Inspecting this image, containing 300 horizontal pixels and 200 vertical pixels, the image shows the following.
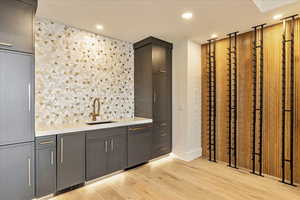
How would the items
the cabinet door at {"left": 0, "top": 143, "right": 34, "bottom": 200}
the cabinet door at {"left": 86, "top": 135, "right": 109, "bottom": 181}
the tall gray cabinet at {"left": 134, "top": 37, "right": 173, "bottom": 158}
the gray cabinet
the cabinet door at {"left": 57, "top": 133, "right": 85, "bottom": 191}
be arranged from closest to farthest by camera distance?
the cabinet door at {"left": 0, "top": 143, "right": 34, "bottom": 200} < the gray cabinet < the cabinet door at {"left": 57, "top": 133, "right": 85, "bottom": 191} < the cabinet door at {"left": 86, "top": 135, "right": 109, "bottom": 181} < the tall gray cabinet at {"left": 134, "top": 37, "right": 173, "bottom": 158}

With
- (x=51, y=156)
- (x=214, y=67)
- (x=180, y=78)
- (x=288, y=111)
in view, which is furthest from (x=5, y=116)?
(x=288, y=111)

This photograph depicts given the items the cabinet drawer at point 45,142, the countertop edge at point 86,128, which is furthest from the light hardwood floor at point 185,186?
the countertop edge at point 86,128

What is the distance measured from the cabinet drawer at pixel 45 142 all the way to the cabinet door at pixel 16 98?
0.08 m

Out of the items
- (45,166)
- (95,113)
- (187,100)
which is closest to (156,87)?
(187,100)

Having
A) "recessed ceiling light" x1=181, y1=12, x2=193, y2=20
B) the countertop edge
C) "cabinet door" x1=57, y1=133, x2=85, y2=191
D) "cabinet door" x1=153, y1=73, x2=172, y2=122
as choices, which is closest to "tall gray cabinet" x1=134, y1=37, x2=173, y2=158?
"cabinet door" x1=153, y1=73, x2=172, y2=122

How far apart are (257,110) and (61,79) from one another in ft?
11.3

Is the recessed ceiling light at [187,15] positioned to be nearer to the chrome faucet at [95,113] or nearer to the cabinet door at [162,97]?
the cabinet door at [162,97]

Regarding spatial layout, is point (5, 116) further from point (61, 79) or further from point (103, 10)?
point (103, 10)

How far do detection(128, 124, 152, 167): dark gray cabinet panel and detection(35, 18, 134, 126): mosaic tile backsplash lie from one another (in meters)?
0.62

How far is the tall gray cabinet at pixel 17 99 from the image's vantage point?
187cm

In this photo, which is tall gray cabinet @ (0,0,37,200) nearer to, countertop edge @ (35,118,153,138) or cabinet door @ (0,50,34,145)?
cabinet door @ (0,50,34,145)

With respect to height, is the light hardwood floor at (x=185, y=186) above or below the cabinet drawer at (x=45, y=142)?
below

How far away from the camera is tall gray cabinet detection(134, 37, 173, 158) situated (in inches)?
137

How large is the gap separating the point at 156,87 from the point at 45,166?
2.32 meters
